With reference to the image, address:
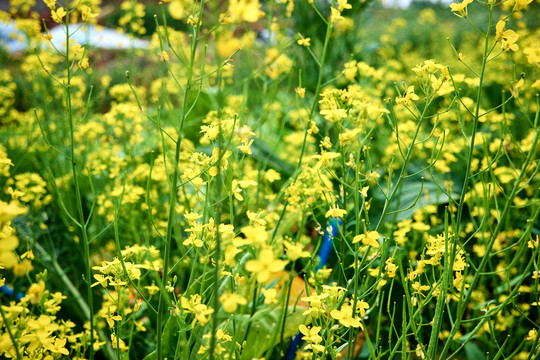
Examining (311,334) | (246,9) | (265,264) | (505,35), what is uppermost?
(505,35)

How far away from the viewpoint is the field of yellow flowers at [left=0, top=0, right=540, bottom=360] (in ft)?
2.74

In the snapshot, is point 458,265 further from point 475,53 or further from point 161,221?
point 475,53

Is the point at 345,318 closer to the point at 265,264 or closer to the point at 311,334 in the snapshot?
the point at 311,334

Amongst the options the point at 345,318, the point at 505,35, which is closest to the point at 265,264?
the point at 345,318

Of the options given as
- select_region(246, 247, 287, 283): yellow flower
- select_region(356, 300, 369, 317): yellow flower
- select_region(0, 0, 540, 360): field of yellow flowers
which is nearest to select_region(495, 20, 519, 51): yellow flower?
select_region(0, 0, 540, 360): field of yellow flowers

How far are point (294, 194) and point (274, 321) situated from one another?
15.4 inches

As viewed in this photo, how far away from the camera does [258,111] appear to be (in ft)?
7.42

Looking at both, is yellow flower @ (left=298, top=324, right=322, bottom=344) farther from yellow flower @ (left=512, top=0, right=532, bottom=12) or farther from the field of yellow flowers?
yellow flower @ (left=512, top=0, right=532, bottom=12)

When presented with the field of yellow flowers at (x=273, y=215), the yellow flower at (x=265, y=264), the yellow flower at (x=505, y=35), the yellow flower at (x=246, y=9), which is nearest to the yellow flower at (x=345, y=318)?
the field of yellow flowers at (x=273, y=215)

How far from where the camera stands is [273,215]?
4.59ft

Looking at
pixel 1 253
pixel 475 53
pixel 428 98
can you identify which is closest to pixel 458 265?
pixel 428 98

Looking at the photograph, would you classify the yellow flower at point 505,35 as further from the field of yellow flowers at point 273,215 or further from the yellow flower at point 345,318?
the yellow flower at point 345,318

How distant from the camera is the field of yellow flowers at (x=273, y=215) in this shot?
0.83m

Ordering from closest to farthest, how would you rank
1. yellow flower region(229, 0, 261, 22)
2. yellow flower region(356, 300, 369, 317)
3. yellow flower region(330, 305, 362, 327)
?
yellow flower region(229, 0, 261, 22) < yellow flower region(330, 305, 362, 327) < yellow flower region(356, 300, 369, 317)
